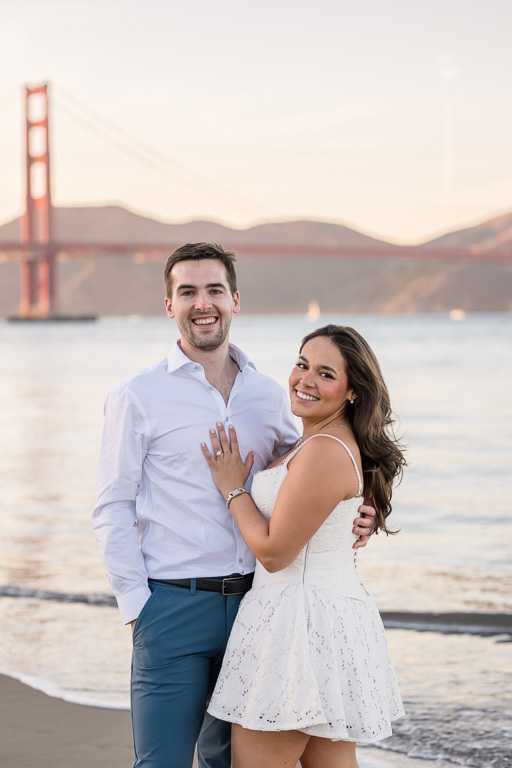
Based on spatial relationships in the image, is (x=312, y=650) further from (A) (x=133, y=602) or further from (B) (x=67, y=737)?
(B) (x=67, y=737)

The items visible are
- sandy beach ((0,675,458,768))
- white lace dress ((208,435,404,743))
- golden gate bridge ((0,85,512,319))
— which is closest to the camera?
white lace dress ((208,435,404,743))

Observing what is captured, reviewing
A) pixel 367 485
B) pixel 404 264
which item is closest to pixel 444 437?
pixel 367 485

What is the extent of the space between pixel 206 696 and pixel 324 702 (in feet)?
0.88

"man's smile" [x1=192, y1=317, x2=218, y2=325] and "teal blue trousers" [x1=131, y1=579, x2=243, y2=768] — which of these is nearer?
"teal blue trousers" [x1=131, y1=579, x2=243, y2=768]

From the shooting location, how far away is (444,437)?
1074 cm

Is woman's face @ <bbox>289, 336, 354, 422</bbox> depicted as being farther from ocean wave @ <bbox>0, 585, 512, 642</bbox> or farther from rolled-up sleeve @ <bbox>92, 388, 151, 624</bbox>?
ocean wave @ <bbox>0, 585, 512, 642</bbox>

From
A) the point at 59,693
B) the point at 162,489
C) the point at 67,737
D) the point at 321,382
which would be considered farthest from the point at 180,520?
the point at 59,693

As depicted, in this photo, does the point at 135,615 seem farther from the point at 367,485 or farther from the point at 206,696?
the point at 367,485

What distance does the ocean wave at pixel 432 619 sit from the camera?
3826 millimetres

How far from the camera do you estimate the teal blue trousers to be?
177 centimetres

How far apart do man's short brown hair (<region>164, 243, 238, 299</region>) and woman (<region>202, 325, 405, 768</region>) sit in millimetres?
221

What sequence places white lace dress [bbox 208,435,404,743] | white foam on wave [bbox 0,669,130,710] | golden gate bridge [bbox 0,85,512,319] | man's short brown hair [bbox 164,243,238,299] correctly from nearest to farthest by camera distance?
1. white lace dress [bbox 208,435,404,743]
2. man's short brown hair [bbox 164,243,238,299]
3. white foam on wave [bbox 0,669,130,710]
4. golden gate bridge [bbox 0,85,512,319]

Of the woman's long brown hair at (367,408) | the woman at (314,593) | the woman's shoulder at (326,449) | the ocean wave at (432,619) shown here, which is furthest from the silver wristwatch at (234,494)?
the ocean wave at (432,619)

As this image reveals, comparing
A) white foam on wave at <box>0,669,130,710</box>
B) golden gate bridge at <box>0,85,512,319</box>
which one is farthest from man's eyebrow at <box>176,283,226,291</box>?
golden gate bridge at <box>0,85,512,319</box>
